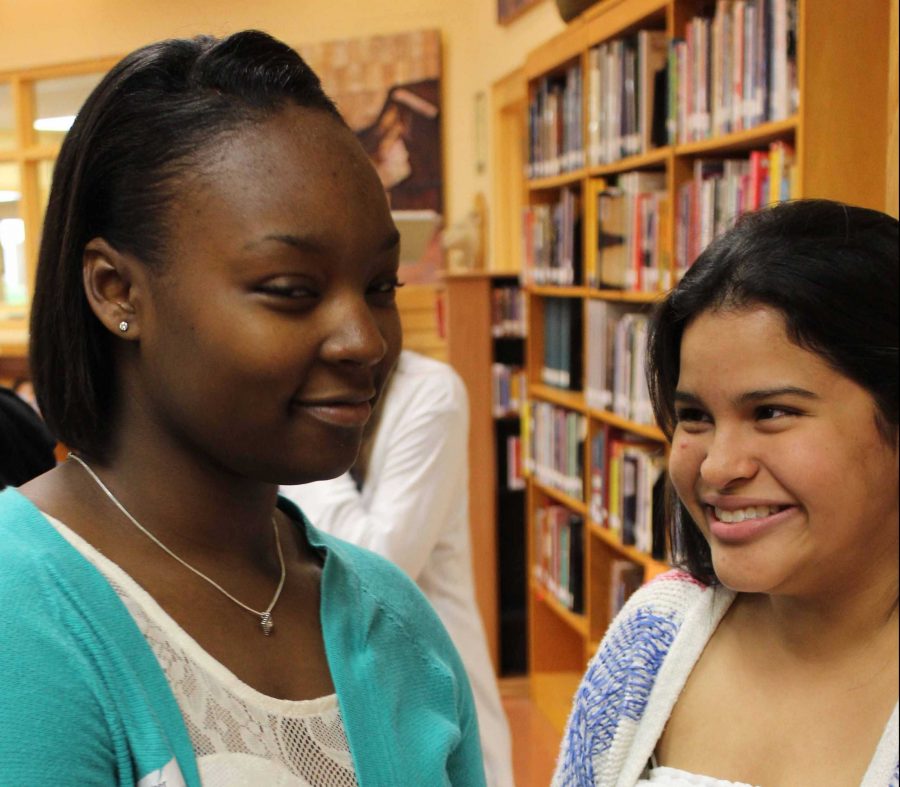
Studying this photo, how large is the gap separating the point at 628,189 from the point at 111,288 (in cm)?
265

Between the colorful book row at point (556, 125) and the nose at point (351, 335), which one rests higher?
the colorful book row at point (556, 125)

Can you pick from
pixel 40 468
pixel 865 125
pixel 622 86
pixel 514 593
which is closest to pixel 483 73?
pixel 622 86

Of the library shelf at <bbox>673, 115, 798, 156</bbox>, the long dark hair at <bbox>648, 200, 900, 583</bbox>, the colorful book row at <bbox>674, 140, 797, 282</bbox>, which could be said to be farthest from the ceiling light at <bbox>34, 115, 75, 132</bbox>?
the library shelf at <bbox>673, 115, 798, 156</bbox>

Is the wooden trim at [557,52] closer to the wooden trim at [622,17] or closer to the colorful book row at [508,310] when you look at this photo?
the wooden trim at [622,17]

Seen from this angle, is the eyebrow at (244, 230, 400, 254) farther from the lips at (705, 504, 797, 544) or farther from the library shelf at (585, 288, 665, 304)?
the library shelf at (585, 288, 665, 304)

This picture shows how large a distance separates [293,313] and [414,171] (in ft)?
14.3

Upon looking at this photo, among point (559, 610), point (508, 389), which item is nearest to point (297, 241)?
point (559, 610)

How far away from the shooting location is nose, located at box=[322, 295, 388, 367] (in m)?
0.64

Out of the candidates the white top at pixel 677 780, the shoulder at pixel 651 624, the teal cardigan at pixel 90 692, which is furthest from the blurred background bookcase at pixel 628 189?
the teal cardigan at pixel 90 692

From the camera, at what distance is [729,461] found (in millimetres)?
706

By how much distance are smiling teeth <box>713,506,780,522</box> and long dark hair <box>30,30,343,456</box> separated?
0.39 metres

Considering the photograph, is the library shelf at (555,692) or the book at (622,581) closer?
the book at (622,581)

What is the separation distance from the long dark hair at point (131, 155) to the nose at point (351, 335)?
0.38 feet

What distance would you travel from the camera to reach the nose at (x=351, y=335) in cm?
64
